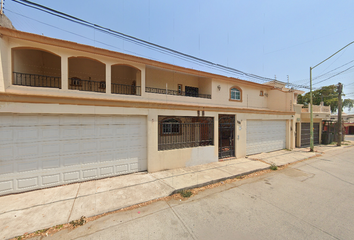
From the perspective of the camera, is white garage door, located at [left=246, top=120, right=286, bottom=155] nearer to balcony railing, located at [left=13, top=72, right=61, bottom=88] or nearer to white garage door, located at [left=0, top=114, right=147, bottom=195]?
white garage door, located at [left=0, top=114, right=147, bottom=195]

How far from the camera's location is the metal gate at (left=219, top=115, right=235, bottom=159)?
29.2 feet

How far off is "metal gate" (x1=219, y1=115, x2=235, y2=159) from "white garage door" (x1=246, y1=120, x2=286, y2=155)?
135 cm

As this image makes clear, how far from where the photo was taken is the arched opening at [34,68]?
→ 6.25 m

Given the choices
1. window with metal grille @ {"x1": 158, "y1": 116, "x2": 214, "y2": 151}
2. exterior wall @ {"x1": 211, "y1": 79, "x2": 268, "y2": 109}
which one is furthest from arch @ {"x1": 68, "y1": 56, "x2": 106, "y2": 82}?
exterior wall @ {"x1": 211, "y1": 79, "x2": 268, "y2": 109}

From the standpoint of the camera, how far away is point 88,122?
5.68 m

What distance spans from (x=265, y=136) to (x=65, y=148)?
461 inches

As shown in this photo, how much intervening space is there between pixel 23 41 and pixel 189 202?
8.42 m

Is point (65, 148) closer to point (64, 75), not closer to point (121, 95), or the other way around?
point (64, 75)

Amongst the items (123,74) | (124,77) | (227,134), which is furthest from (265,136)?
(123,74)

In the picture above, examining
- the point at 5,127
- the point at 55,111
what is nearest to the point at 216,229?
the point at 55,111

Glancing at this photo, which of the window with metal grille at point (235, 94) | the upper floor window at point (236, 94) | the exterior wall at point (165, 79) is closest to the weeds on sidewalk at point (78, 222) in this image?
the exterior wall at point (165, 79)

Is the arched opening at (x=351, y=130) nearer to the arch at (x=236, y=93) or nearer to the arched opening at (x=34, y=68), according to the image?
the arch at (x=236, y=93)

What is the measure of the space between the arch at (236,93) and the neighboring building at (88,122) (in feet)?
8.01

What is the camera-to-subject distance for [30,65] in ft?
23.7
